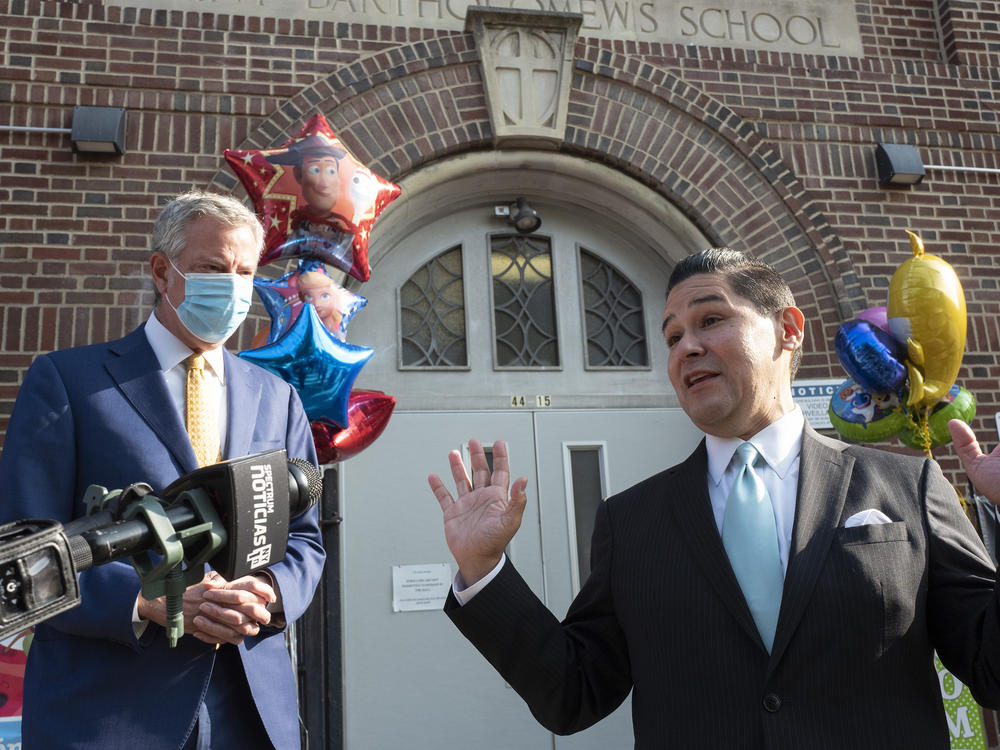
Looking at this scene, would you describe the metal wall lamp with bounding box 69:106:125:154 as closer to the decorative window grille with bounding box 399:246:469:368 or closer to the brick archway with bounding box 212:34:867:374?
the brick archway with bounding box 212:34:867:374

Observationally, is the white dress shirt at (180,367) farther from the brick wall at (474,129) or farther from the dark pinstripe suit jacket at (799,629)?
the brick wall at (474,129)

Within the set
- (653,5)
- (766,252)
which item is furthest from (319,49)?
(766,252)

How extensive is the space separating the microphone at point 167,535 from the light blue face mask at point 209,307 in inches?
30.1

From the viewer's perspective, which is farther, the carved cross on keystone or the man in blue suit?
the carved cross on keystone

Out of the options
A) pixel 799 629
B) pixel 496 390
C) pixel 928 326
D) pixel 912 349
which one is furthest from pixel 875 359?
pixel 799 629

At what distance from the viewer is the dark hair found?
6.63 ft

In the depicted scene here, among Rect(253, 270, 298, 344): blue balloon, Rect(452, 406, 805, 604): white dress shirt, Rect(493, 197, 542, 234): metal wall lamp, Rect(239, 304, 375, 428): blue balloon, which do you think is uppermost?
Rect(493, 197, 542, 234): metal wall lamp

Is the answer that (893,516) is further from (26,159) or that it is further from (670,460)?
(26,159)

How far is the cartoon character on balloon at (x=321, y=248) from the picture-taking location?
3346 millimetres

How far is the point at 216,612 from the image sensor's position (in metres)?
1.88

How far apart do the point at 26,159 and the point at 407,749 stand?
12.4 feet

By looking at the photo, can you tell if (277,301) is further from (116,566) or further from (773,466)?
(773,466)

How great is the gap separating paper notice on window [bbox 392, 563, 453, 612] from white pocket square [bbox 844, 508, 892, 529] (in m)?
3.46

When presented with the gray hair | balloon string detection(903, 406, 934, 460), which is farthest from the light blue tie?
balloon string detection(903, 406, 934, 460)
